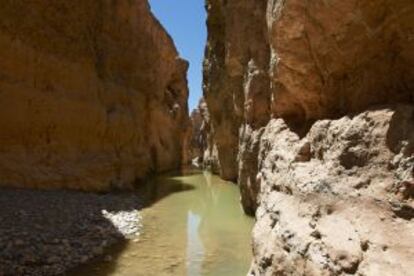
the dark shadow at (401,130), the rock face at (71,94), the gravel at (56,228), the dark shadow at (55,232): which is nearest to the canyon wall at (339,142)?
the dark shadow at (401,130)

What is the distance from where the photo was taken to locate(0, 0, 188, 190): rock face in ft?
41.8

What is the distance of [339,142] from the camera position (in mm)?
5094

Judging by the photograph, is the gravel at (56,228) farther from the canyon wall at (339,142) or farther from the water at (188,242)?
the canyon wall at (339,142)

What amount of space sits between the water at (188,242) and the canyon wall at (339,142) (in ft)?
7.65

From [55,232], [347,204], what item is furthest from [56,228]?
[347,204]

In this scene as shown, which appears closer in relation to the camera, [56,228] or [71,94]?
[56,228]

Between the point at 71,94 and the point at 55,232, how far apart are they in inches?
267

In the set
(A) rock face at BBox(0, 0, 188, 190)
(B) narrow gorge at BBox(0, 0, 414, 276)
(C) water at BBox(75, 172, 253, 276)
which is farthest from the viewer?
(A) rock face at BBox(0, 0, 188, 190)

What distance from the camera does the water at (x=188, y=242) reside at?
8.13 meters

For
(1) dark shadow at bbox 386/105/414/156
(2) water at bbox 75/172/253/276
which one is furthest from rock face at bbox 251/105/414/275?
(2) water at bbox 75/172/253/276

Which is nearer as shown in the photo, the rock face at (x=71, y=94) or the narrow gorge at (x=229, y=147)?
the narrow gorge at (x=229, y=147)

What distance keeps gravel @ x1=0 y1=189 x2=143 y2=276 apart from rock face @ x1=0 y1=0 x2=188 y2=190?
1256mm

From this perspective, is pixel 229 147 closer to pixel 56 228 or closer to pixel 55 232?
pixel 56 228

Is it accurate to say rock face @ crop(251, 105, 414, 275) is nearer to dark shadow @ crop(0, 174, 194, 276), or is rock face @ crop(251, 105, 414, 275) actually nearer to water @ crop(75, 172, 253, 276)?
water @ crop(75, 172, 253, 276)
